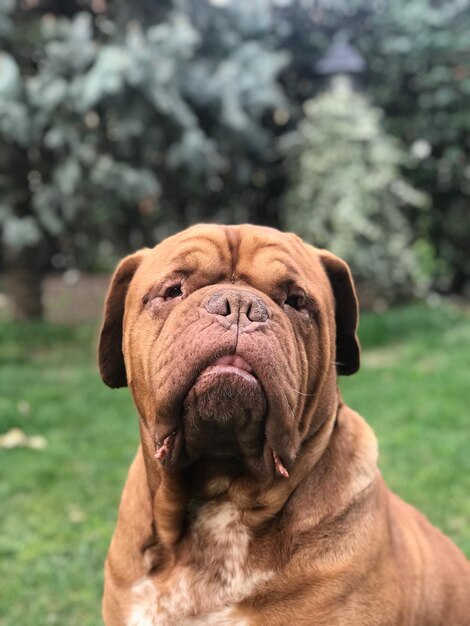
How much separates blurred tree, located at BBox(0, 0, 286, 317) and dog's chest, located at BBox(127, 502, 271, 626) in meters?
5.41

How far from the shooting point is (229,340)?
1956 millimetres

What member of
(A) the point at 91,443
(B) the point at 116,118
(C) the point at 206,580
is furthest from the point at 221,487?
(B) the point at 116,118

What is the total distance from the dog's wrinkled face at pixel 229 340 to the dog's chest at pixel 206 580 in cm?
24

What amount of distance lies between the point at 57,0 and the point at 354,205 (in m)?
3.95

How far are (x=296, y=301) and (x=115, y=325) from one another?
676 mm

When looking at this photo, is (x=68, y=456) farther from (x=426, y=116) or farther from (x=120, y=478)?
(x=426, y=116)

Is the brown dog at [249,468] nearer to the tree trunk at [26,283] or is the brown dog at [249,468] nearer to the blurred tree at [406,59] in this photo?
→ the tree trunk at [26,283]

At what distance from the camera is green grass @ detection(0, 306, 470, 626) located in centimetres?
371

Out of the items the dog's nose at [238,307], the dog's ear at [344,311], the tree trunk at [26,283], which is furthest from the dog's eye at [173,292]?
the tree trunk at [26,283]

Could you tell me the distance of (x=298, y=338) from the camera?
2.20 meters

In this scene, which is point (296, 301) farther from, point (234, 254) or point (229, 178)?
point (229, 178)

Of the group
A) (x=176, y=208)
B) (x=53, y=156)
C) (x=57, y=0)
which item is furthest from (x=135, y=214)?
(x=57, y=0)

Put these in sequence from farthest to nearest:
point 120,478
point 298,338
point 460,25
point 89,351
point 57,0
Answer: point 460,25 → point 57,0 → point 89,351 → point 120,478 → point 298,338

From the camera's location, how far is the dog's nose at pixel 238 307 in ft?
6.53
